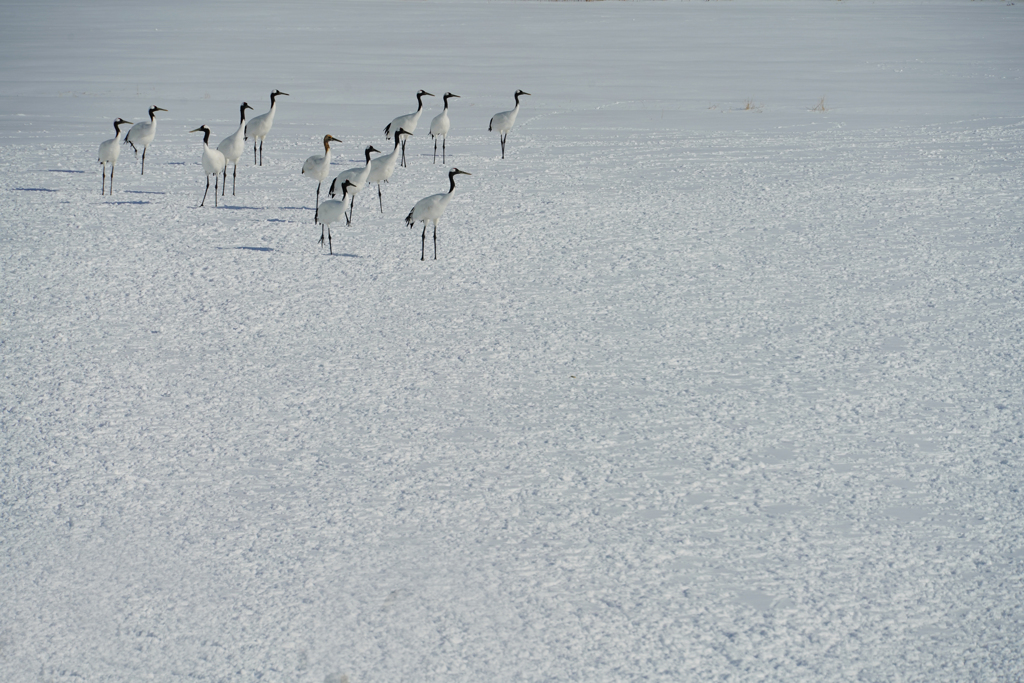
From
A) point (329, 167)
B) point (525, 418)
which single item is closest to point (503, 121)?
point (329, 167)

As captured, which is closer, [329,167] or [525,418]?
[525,418]

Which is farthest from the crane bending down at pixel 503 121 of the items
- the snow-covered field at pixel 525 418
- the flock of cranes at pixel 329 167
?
the snow-covered field at pixel 525 418

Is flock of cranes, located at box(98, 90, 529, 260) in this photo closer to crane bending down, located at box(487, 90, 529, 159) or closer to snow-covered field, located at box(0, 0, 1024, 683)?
crane bending down, located at box(487, 90, 529, 159)

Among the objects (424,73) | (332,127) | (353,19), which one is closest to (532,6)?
(353,19)

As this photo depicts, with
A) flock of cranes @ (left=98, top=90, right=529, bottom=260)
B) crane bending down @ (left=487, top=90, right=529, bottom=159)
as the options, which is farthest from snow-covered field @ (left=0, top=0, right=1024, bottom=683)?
crane bending down @ (left=487, top=90, right=529, bottom=159)

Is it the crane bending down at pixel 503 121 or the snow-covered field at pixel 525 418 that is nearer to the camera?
the snow-covered field at pixel 525 418

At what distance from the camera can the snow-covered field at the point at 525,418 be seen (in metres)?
4.71

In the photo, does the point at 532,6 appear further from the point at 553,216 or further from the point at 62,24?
the point at 553,216

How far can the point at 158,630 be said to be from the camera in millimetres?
4691

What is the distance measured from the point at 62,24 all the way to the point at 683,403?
3833 centimetres

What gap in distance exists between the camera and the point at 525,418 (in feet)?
22.5

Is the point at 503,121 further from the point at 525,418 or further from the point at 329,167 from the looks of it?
the point at 525,418

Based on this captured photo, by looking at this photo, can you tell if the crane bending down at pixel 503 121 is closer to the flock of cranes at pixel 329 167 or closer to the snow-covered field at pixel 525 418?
the flock of cranes at pixel 329 167

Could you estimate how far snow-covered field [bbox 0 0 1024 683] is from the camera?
15.5 ft
